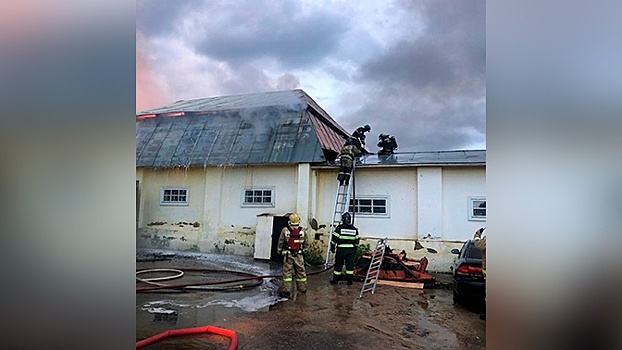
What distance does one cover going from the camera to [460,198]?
9141mm

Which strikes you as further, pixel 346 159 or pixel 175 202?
pixel 175 202

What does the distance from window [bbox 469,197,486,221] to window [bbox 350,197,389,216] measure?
2.08 meters

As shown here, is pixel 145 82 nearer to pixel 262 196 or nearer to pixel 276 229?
pixel 276 229

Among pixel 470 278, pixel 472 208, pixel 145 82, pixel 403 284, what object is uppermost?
pixel 145 82

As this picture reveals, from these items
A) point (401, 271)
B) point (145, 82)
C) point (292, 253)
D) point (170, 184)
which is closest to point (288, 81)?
point (145, 82)

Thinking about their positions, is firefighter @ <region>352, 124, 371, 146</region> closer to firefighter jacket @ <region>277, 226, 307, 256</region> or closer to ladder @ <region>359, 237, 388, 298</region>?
ladder @ <region>359, 237, 388, 298</region>

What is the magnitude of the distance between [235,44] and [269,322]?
369 cm

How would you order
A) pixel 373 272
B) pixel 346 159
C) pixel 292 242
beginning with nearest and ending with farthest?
pixel 292 242 < pixel 373 272 < pixel 346 159

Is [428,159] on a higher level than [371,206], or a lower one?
higher

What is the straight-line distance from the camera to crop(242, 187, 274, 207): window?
10.9 meters

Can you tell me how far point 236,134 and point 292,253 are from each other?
19.2 feet

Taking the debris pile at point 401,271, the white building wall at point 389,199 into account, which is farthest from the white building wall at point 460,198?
the debris pile at point 401,271

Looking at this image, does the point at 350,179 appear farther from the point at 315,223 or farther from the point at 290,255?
the point at 290,255
